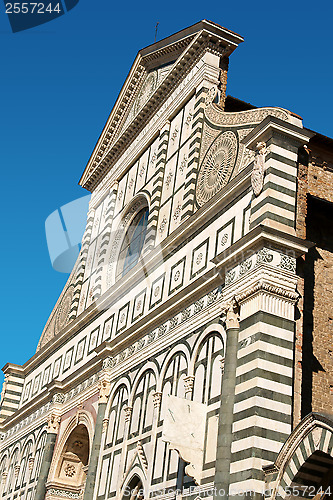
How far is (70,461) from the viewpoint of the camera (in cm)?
1864

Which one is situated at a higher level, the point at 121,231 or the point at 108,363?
the point at 121,231

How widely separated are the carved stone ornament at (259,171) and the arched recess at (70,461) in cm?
908

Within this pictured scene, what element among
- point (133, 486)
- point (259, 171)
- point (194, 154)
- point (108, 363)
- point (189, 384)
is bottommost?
point (133, 486)

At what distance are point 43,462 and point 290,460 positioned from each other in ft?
35.9

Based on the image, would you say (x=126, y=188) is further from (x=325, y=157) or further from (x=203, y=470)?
(x=203, y=470)

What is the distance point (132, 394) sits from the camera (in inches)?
590

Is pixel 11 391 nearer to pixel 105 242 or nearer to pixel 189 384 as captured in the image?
pixel 105 242

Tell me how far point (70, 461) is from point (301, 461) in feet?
34.8

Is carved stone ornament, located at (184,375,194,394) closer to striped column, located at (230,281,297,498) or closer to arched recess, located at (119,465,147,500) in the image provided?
striped column, located at (230,281,297,498)

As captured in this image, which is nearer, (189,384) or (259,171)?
(259,171)

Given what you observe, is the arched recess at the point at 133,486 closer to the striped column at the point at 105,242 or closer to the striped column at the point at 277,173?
the striped column at the point at 277,173

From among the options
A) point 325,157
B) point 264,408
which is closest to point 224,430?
point 264,408

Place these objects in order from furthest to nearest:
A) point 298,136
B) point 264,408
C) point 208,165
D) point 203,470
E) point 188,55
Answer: point 188,55, point 208,165, point 298,136, point 203,470, point 264,408

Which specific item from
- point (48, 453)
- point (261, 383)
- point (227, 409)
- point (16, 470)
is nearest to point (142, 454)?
point (227, 409)
